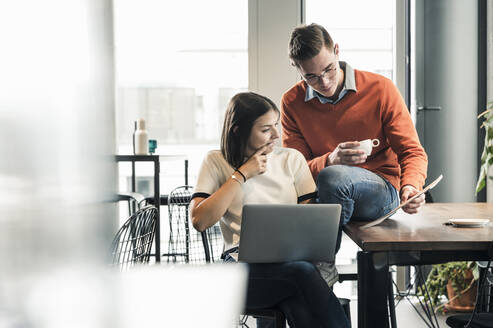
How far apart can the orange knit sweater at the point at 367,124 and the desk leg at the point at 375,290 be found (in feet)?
1.66

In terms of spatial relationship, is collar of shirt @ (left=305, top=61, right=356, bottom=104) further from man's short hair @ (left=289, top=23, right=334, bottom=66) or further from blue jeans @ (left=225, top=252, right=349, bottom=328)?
blue jeans @ (left=225, top=252, right=349, bottom=328)

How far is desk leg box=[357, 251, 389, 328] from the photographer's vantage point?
1.13m

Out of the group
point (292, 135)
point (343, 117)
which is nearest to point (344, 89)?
point (343, 117)

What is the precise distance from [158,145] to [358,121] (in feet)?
6.73

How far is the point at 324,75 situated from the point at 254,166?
1.18ft

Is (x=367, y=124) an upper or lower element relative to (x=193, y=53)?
lower

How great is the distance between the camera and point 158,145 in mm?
3535

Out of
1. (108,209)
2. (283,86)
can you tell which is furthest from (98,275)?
(283,86)

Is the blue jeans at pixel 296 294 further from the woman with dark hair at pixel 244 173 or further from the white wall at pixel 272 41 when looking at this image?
the white wall at pixel 272 41

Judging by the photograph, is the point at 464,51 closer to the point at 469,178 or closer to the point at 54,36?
the point at 469,178

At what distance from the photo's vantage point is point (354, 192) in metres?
1.33

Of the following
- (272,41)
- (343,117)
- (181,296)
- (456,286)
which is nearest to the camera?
(181,296)

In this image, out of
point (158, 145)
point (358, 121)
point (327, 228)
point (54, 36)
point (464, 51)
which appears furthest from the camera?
point (158, 145)

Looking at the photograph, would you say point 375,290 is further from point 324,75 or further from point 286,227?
point 324,75
